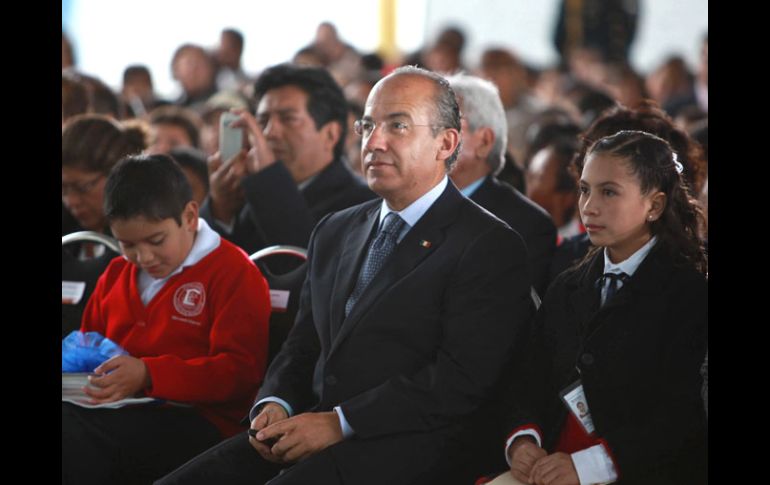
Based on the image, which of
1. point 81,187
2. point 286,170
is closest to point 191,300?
point 286,170

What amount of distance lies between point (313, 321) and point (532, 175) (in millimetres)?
2146

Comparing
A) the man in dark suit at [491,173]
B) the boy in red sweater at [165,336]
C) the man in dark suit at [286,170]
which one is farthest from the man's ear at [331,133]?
the boy in red sweater at [165,336]

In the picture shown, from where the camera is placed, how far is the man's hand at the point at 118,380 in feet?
8.98

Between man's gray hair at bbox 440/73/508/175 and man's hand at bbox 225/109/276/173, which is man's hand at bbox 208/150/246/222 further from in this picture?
man's gray hair at bbox 440/73/508/175

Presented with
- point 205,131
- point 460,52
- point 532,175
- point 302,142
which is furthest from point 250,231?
point 460,52

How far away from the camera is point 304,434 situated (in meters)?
2.38

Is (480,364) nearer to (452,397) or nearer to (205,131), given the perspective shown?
(452,397)

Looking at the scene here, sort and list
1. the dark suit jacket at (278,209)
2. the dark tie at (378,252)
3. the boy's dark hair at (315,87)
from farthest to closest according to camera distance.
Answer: the boy's dark hair at (315,87) → the dark suit jacket at (278,209) → the dark tie at (378,252)

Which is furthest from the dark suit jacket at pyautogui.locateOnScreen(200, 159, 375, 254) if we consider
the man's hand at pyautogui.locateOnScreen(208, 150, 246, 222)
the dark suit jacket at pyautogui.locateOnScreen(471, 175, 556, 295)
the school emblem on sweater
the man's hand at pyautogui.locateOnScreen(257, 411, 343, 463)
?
the man's hand at pyautogui.locateOnScreen(257, 411, 343, 463)

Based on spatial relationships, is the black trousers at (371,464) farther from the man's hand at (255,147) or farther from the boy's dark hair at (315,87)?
the boy's dark hair at (315,87)

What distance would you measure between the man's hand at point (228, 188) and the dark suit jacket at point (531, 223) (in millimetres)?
841

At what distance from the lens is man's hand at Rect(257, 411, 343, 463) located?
2.38m
